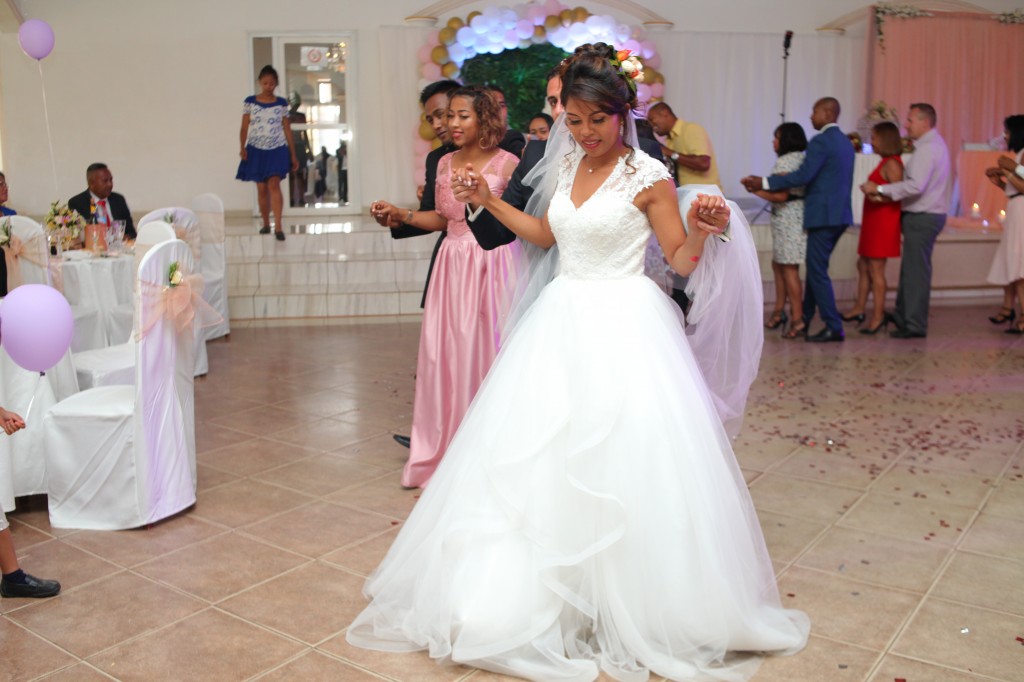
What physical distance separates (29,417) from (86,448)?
420 mm

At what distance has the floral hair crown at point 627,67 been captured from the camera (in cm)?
273

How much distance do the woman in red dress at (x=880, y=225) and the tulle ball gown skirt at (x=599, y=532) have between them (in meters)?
5.55

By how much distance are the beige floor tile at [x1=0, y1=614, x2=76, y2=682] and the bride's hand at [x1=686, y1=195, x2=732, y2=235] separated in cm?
207

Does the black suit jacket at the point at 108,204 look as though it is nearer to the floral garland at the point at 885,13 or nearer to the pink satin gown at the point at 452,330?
the pink satin gown at the point at 452,330

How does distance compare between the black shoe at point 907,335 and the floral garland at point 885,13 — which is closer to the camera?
the black shoe at point 907,335

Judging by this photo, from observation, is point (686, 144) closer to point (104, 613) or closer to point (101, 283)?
point (101, 283)

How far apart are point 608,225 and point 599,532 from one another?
2.78 feet

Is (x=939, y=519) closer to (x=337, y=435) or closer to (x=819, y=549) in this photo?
(x=819, y=549)

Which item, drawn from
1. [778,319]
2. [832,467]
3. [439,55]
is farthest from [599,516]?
[439,55]

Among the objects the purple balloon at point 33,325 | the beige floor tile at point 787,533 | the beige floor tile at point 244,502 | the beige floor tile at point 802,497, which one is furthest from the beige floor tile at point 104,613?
the beige floor tile at point 802,497

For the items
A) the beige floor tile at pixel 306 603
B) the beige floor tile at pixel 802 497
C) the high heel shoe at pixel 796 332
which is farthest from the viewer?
the high heel shoe at pixel 796 332

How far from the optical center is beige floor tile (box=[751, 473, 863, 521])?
153 inches

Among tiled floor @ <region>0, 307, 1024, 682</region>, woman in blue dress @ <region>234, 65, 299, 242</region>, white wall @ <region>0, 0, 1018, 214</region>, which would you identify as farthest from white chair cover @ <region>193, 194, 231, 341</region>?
white wall @ <region>0, 0, 1018, 214</region>

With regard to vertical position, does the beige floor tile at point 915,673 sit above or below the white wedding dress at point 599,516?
below
